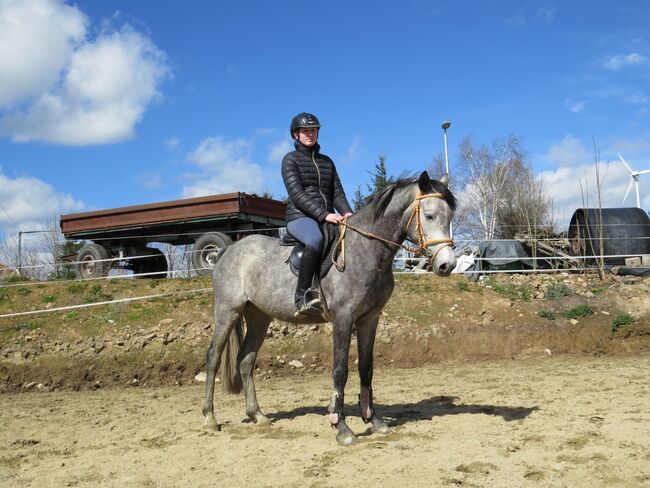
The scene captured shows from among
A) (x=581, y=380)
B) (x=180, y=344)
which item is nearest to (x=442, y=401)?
(x=581, y=380)

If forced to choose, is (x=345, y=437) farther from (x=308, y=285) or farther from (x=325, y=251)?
(x=325, y=251)

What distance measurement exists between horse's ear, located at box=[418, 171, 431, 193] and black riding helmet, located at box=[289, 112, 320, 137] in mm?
1474

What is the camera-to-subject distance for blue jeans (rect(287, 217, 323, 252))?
5.97 metres

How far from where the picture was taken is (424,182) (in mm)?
5609

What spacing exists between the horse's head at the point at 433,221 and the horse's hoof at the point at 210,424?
3065 mm

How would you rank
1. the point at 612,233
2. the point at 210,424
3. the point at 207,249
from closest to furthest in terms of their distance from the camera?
the point at 210,424 < the point at 207,249 < the point at 612,233

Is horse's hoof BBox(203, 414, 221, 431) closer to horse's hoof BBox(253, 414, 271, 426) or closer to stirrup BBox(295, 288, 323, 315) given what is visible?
horse's hoof BBox(253, 414, 271, 426)

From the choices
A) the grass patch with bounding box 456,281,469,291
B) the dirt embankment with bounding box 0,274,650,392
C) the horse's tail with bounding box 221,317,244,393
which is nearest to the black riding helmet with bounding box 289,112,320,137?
the horse's tail with bounding box 221,317,244,393

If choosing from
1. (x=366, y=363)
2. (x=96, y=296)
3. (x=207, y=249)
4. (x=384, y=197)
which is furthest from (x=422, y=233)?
(x=207, y=249)

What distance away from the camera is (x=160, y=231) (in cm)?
1661

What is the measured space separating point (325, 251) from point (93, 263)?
12689 millimetres

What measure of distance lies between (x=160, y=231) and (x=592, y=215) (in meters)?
12.9

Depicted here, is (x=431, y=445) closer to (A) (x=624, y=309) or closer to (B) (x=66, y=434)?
(B) (x=66, y=434)

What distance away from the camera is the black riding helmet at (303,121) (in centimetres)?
636
